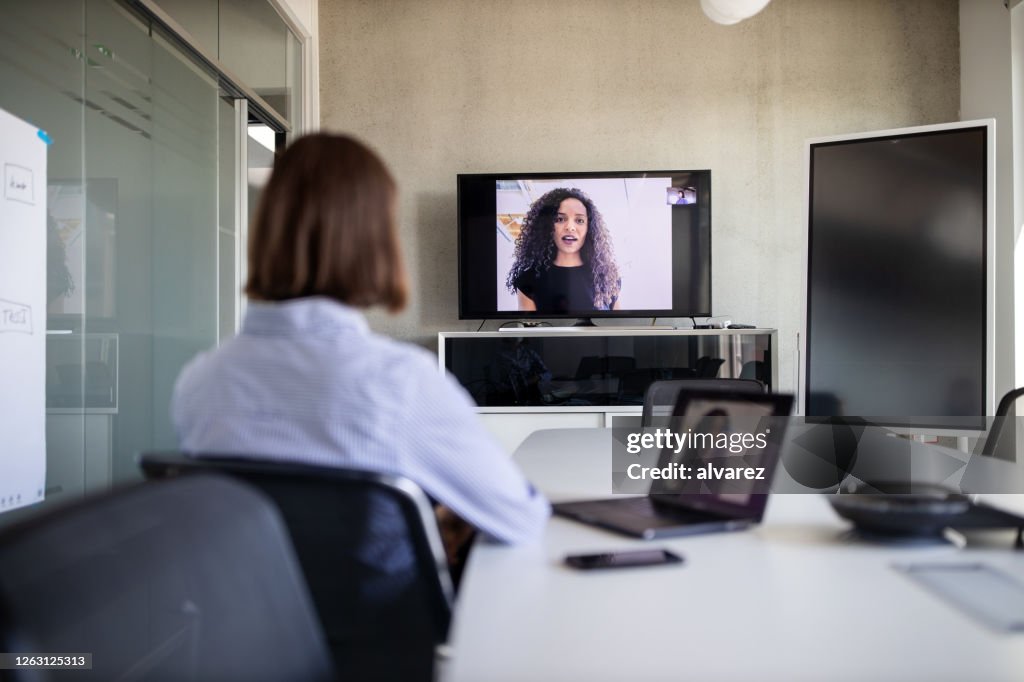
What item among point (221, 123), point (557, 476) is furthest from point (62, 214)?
point (557, 476)

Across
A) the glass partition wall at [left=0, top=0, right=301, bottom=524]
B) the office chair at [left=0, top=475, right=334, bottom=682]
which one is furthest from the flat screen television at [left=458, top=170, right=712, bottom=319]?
the office chair at [left=0, top=475, right=334, bottom=682]

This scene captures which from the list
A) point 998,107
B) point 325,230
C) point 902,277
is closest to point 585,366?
point 902,277

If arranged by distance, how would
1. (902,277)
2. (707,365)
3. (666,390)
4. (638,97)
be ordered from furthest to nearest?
(638,97) → (707,365) → (902,277) → (666,390)

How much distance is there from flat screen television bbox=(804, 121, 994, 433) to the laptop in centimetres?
208

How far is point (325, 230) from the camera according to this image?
3.61ft

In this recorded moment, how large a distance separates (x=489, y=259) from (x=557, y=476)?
9.57ft

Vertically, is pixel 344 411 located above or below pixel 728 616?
above

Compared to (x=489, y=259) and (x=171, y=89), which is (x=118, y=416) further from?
(x=489, y=259)

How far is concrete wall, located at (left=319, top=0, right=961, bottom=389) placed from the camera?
471 centimetres

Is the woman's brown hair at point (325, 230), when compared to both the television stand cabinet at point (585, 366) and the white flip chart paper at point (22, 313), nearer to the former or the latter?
the white flip chart paper at point (22, 313)

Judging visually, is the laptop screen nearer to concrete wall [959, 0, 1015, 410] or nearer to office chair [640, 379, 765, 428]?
office chair [640, 379, 765, 428]

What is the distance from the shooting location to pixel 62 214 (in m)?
2.25

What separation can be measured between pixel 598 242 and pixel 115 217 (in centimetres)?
265

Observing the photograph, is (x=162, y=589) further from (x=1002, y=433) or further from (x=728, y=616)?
(x=1002, y=433)
